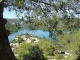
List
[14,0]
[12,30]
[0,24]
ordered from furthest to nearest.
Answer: [12,30]
[14,0]
[0,24]

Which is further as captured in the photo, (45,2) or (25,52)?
(25,52)

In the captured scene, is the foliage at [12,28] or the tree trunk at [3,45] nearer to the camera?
the tree trunk at [3,45]

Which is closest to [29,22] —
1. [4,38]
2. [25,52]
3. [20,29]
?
[20,29]

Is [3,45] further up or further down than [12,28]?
further down

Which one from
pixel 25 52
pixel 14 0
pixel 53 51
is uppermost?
pixel 14 0

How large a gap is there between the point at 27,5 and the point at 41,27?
728 mm

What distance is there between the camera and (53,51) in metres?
32.8

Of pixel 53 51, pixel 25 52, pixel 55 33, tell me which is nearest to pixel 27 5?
pixel 55 33

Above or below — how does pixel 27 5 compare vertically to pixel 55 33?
above

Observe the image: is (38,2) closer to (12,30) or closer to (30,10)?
(30,10)

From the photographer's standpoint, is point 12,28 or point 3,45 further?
point 12,28

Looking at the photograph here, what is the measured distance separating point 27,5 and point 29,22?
1.53 ft

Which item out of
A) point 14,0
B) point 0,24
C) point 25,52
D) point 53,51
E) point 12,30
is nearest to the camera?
point 0,24

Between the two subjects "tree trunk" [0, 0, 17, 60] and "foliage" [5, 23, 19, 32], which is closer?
"tree trunk" [0, 0, 17, 60]
